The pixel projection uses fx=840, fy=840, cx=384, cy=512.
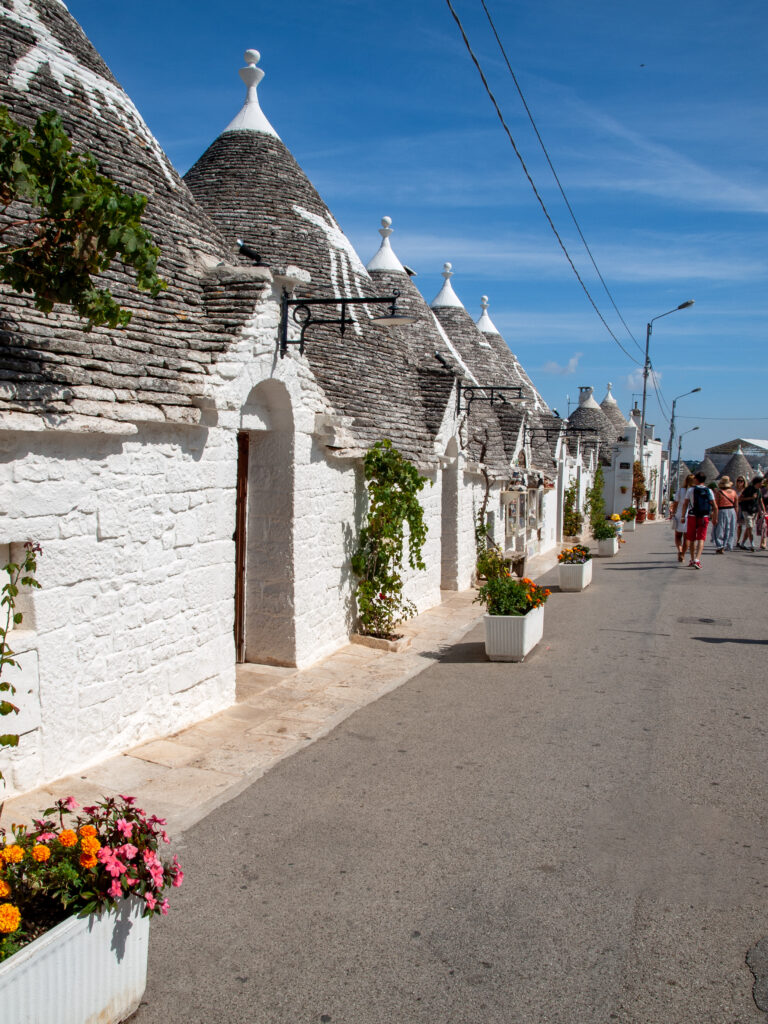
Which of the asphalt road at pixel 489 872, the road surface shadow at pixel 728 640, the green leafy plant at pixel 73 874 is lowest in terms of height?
the asphalt road at pixel 489 872

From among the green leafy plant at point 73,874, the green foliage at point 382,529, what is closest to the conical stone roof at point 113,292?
the green leafy plant at point 73,874

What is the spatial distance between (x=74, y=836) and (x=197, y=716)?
3815 millimetres

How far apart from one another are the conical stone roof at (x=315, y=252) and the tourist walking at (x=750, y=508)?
1143 cm

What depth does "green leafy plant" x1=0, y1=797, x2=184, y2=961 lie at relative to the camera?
293 centimetres

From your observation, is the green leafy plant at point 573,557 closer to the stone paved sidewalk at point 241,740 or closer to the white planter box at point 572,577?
the white planter box at point 572,577

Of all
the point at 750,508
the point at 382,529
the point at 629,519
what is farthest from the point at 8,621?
the point at 629,519

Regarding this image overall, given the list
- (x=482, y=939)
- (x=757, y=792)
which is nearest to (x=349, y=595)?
(x=757, y=792)

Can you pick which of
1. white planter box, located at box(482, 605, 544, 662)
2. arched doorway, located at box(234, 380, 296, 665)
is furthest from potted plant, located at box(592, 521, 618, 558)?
arched doorway, located at box(234, 380, 296, 665)

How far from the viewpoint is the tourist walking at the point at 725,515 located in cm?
1852

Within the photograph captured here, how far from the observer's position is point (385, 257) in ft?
58.3

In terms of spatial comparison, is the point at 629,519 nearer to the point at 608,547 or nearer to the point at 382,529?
the point at 608,547

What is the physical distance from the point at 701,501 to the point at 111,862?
15.2 m

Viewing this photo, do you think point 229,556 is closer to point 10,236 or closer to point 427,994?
point 10,236

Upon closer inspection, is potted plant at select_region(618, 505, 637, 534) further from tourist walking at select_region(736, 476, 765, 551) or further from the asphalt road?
the asphalt road
